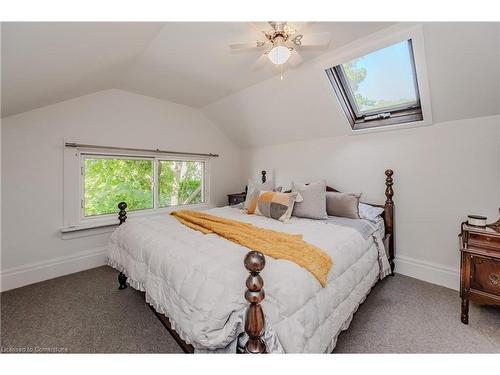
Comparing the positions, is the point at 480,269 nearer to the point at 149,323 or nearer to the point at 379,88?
the point at 379,88

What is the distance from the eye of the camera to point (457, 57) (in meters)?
1.86

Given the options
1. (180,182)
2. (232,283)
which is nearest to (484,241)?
(232,283)

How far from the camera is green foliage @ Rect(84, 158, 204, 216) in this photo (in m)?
3.01

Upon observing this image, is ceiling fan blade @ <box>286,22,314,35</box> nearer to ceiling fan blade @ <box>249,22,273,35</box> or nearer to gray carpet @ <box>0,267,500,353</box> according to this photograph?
ceiling fan blade @ <box>249,22,273,35</box>

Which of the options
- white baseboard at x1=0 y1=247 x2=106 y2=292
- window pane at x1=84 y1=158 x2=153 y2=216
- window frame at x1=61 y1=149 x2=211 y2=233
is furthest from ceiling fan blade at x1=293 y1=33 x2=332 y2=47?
white baseboard at x1=0 y1=247 x2=106 y2=292

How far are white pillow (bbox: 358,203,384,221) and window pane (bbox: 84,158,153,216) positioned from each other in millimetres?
2966

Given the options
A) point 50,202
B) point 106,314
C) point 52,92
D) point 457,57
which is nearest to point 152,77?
point 52,92

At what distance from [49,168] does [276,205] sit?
2648 millimetres

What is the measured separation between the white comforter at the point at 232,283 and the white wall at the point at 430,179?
825 millimetres

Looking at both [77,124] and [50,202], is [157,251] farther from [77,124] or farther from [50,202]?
[77,124]

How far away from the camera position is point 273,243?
164cm

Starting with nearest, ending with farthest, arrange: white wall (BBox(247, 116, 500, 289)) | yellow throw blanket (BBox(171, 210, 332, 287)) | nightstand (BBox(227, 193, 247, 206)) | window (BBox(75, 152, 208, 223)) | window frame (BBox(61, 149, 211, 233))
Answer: yellow throw blanket (BBox(171, 210, 332, 287)), white wall (BBox(247, 116, 500, 289)), window frame (BBox(61, 149, 211, 233)), window (BBox(75, 152, 208, 223)), nightstand (BBox(227, 193, 247, 206))

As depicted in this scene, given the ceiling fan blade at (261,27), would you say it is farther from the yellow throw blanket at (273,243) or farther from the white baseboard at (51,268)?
the white baseboard at (51,268)

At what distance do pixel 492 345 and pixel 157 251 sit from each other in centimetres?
243
